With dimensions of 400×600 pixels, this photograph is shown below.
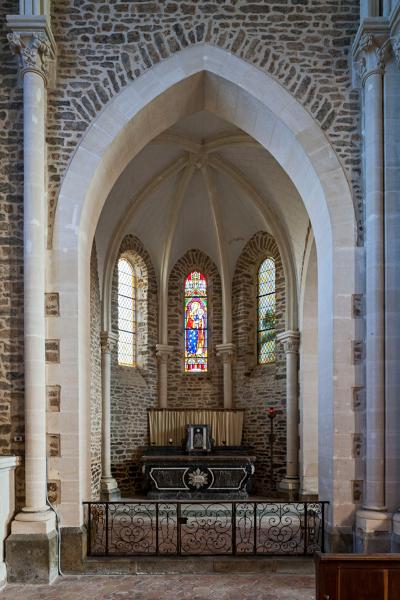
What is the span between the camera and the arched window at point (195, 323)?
1861cm

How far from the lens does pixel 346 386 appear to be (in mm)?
9625

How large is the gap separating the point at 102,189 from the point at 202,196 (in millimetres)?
6856

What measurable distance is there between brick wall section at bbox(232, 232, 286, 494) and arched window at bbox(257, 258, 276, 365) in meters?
0.13

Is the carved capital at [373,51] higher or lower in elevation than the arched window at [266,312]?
higher

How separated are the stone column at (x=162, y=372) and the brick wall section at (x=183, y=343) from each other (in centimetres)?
29

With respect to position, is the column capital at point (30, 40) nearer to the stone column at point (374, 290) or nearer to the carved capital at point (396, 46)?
the stone column at point (374, 290)

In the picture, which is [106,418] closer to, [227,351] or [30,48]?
[227,351]

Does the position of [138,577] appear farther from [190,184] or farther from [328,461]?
[190,184]

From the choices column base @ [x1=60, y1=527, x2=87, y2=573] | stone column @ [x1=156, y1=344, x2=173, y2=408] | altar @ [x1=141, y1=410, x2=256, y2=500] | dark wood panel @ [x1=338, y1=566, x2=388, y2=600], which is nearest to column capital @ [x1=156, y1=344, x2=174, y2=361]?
stone column @ [x1=156, y1=344, x2=173, y2=408]

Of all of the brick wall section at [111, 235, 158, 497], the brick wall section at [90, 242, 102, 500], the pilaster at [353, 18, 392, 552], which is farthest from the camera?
the brick wall section at [111, 235, 158, 497]

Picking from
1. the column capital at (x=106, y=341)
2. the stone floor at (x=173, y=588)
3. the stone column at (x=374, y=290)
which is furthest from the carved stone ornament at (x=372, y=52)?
the column capital at (x=106, y=341)

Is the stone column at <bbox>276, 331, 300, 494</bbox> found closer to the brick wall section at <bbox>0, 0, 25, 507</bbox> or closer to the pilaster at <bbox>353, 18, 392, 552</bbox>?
the pilaster at <bbox>353, 18, 392, 552</bbox>

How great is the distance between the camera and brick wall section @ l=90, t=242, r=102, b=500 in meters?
15.2

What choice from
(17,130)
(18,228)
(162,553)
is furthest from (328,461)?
(17,130)
